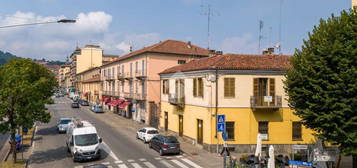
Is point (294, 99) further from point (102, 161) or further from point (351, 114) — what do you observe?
point (102, 161)

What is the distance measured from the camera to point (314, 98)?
607 inches

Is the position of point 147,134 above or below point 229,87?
below

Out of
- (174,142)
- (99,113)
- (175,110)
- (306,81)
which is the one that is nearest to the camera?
(306,81)

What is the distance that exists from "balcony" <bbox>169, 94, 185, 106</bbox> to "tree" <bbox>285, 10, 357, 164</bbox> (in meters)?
15.1

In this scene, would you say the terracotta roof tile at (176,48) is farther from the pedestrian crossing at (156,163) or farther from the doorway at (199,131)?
the pedestrian crossing at (156,163)

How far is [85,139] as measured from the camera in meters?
22.5

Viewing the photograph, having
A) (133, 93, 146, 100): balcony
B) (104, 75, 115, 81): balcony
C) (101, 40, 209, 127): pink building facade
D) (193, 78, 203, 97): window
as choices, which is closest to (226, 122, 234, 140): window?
(193, 78, 203, 97): window

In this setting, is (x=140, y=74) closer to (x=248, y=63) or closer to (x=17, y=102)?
(x=248, y=63)

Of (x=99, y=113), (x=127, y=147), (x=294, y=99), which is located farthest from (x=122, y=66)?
(x=294, y=99)

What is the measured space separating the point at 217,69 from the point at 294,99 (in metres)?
8.79

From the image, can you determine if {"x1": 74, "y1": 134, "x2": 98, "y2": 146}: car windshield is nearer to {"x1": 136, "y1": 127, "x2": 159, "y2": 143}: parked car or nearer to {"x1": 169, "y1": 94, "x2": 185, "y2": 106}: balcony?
{"x1": 136, "y1": 127, "x2": 159, "y2": 143}: parked car

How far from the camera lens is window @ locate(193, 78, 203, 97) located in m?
27.2

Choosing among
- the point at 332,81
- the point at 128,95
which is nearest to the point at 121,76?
the point at 128,95

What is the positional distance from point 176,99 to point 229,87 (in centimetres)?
767
